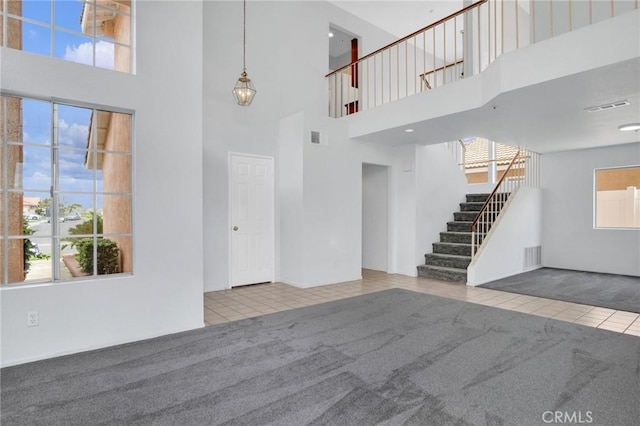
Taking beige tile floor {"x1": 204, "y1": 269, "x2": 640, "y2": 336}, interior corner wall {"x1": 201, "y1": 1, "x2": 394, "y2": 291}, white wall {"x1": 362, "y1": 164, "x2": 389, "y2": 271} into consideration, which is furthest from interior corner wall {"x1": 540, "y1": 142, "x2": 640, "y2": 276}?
interior corner wall {"x1": 201, "y1": 1, "x2": 394, "y2": 291}

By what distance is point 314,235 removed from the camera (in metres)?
5.65

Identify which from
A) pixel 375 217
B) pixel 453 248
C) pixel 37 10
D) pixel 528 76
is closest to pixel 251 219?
pixel 375 217

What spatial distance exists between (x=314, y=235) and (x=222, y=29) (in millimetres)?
3658

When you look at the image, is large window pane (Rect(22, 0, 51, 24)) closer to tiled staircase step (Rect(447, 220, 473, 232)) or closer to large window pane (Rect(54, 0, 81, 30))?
large window pane (Rect(54, 0, 81, 30))

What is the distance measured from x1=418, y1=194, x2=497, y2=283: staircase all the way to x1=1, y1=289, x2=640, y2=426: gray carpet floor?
2431mm

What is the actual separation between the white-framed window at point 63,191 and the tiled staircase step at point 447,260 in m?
5.29

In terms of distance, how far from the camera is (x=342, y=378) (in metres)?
2.52

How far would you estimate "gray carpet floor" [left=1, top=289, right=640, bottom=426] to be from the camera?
2080 mm

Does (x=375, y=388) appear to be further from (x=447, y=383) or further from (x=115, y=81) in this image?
(x=115, y=81)

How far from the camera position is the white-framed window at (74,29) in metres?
2.90

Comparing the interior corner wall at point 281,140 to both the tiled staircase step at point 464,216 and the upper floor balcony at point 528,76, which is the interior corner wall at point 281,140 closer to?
the upper floor balcony at point 528,76

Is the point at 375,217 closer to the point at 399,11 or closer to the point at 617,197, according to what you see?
the point at 399,11


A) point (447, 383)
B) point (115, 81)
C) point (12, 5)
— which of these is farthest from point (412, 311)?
point (12, 5)

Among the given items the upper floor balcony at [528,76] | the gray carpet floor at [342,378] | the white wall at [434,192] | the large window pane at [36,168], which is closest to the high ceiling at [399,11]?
the upper floor balcony at [528,76]
